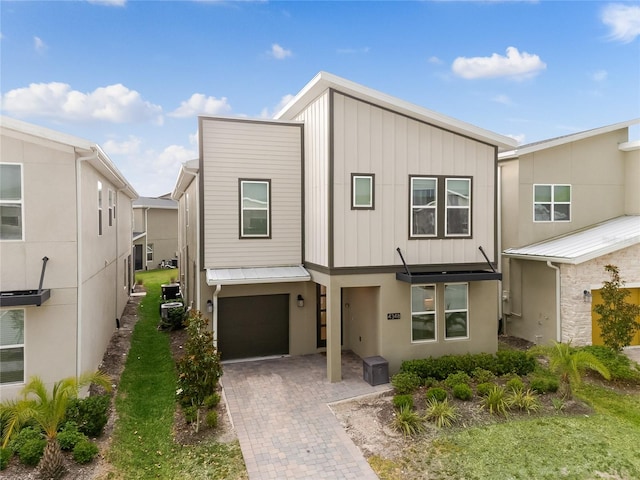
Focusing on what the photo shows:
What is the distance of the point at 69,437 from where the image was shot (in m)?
7.07

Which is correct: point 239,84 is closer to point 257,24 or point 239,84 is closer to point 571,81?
point 257,24

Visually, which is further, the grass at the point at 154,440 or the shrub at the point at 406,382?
the shrub at the point at 406,382

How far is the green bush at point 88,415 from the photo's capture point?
299 inches

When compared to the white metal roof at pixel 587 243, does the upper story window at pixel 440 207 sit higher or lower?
higher

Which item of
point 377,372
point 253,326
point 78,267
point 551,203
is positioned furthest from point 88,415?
point 551,203

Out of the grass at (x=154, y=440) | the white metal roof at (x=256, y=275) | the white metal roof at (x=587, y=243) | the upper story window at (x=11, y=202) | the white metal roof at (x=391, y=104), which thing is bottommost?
the grass at (x=154, y=440)

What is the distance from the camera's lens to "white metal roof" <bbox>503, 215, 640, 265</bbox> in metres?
12.6

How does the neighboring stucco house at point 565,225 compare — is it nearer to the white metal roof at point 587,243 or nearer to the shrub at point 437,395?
the white metal roof at point 587,243

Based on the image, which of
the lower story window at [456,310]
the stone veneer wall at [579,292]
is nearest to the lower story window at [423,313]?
the lower story window at [456,310]

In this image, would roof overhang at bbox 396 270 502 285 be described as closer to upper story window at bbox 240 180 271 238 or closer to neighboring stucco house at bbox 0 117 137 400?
upper story window at bbox 240 180 271 238

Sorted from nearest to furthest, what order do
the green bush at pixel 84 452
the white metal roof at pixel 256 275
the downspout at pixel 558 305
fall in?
the green bush at pixel 84 452 < the white metal roof at pixel 256 275 < the downspout at pixel 558 305

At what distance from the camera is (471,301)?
1183 cm

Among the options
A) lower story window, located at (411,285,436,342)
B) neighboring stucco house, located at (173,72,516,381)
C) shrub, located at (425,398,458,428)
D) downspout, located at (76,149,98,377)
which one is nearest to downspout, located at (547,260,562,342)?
neighboring stucco house, located at (173,72,516,381)

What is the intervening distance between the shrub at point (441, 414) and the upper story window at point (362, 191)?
16.2ft
